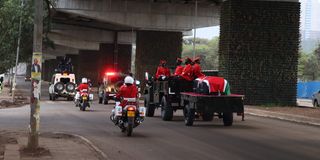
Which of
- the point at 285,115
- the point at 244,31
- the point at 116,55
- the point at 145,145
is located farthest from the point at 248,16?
the point at 116,55

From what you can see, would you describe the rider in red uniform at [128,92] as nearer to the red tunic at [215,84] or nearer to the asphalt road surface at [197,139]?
the asphalt road surface at [197,139]

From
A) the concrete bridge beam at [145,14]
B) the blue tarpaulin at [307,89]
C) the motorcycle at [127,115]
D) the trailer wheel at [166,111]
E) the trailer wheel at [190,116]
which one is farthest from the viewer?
the blue tarpaulin at [307,89]

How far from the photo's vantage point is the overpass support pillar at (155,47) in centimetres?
5328

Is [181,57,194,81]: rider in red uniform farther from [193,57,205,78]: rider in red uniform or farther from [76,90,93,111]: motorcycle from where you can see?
[76,90,93,111]: motorcycle

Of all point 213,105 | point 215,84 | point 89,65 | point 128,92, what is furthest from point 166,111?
point 89,65

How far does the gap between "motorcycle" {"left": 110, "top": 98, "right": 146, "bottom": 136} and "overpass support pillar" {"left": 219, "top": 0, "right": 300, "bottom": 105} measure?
1629 centimetres

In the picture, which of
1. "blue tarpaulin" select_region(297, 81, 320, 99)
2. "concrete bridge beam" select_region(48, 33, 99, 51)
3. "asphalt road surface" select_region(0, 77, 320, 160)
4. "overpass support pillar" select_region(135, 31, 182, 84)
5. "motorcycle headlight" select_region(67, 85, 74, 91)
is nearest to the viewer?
"asphalt road surface" select_region(0, 77, 320, 160)

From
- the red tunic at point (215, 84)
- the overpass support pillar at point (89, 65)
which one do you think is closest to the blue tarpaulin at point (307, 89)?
the overpass support pillar at point (89, 65)

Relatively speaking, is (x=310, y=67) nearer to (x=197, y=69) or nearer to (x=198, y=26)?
(x=198, y=26)

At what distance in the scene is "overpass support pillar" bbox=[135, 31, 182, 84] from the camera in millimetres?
53281

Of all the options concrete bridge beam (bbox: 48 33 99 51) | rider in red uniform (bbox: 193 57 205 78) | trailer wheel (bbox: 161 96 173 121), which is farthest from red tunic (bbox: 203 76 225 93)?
concrete bridge beam (bbox: 48 33 99 51)

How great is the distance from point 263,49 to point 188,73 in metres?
11.1

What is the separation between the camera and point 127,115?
55.0 ft

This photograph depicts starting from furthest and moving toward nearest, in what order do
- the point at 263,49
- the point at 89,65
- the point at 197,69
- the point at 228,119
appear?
the point at 89,65, the point at 263,49, the point at 197,69, the point at 228,119
